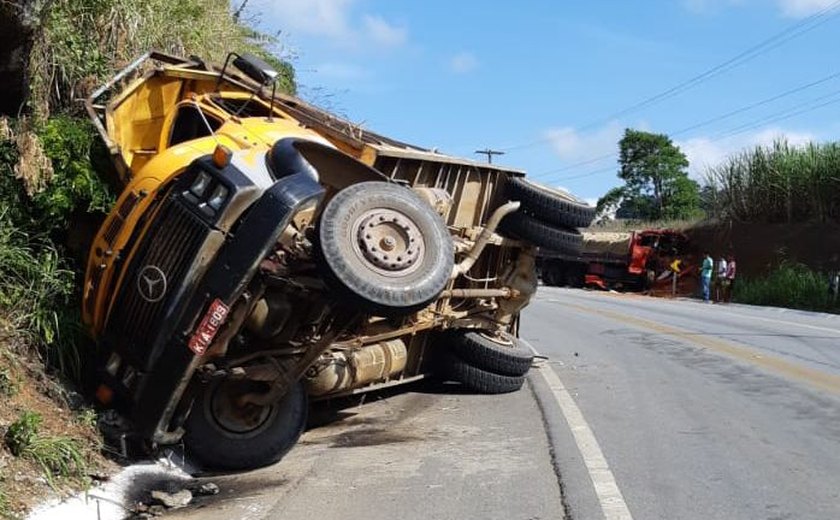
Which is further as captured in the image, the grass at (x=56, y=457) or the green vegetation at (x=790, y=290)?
the green vegetation at (x=790, y=290)

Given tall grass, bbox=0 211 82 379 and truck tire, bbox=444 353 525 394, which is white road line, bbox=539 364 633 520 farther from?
tall grass, bbox=0 211 82 379

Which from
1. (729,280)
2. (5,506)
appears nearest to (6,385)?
(5,506)

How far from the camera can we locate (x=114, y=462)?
19.7 ft

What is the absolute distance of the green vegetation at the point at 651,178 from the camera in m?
72.9

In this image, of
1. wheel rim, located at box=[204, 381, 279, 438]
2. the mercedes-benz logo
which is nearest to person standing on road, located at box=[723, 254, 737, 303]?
wheel rim, located at box=[204, 381, 279, 438]

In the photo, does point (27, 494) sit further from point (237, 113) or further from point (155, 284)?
Result: point (237, 113)

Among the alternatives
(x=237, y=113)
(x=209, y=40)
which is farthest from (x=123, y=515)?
(x=209, y=40)

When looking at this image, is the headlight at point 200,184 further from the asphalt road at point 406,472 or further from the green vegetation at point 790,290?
the green vegetation at point 790,290

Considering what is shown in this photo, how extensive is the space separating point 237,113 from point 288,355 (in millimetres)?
2375

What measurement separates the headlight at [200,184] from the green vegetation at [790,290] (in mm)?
27386

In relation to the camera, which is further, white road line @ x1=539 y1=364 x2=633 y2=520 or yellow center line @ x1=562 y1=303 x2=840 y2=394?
yellow center line @ x1=562 y1=303 x2=840 y2=394

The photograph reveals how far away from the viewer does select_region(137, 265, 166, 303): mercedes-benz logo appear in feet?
19.2

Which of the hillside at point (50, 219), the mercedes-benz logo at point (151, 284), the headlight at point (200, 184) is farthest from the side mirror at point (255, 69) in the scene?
the mercedes-benz logo at point (151, 284)

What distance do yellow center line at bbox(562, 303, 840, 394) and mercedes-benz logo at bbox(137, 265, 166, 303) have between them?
704 centimetres
